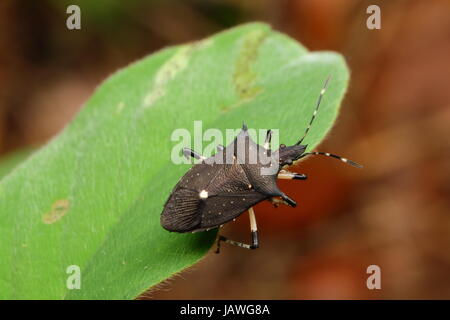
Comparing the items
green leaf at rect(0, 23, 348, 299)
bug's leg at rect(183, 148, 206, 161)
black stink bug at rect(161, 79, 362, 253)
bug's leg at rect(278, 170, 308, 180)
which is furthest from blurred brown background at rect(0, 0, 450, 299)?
bug's leg at rect(183, 148, 206, 161)

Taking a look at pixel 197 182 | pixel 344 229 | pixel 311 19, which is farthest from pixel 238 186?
pixel 311 19

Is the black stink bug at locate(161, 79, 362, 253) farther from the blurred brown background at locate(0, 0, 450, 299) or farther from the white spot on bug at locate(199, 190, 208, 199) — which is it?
the blurred brown background at locate(0, 0, 450, 299)

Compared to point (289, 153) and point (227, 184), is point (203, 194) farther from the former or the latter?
point (289, 153)

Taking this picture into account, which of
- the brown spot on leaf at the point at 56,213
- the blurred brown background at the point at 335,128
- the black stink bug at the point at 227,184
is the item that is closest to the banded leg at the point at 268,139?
the black stink bug at the point at 227,184

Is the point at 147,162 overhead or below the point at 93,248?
overhead

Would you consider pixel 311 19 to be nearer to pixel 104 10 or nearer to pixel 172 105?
pixel 104 10

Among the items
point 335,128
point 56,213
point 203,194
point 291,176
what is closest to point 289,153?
point 291,176

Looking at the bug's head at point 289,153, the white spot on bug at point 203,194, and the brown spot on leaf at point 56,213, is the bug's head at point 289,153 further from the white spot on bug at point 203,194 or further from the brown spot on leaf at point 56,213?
the brown spot on leaf at point 56,213

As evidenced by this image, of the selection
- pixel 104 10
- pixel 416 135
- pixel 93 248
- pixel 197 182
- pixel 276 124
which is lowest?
pixel 93 248
